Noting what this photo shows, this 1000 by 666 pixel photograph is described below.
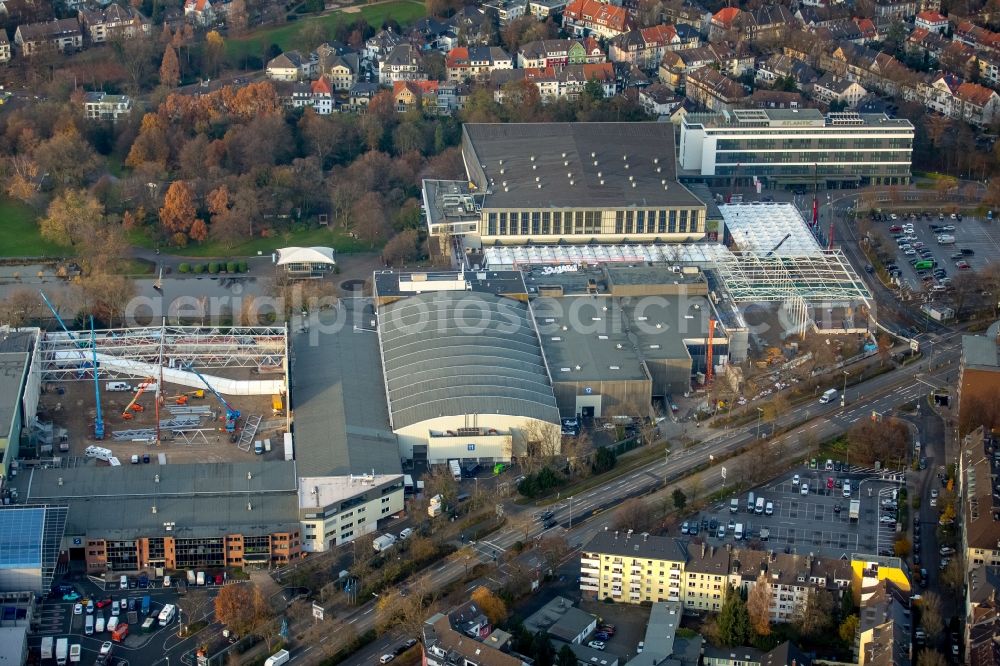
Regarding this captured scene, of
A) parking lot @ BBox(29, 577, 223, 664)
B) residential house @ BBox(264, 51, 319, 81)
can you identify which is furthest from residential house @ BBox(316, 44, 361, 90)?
parking lot @ BBox(29, 577, 223, 664)

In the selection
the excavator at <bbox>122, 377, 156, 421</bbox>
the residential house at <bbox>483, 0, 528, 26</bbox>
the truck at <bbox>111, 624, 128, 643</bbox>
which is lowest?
the truck at <bbox>111, 624, 128, 643</bbox>

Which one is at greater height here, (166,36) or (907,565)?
(166,36)

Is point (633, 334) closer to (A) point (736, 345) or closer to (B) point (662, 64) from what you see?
(A) point (736, 345)

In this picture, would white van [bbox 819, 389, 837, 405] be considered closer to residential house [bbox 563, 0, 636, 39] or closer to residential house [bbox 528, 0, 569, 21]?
residential house [bbox 563, 0, 636, 39]

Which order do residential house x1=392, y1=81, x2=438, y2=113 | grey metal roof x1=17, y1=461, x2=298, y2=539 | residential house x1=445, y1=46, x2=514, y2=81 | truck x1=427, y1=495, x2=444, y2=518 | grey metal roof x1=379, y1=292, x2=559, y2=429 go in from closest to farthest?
grey metal roof x1=17, y1=461, x2=298, y2=539
truck x1=427, y1=495, x2=444, y2=518
grey metal roof x1=379, y1=292, x2=559, y2=429
residential house x1=392, y1=81, x2=438, y2=113
residential house x1=445, y1=46, x2=514, y2=81

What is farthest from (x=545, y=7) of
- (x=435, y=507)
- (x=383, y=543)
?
(x=383, y=543)

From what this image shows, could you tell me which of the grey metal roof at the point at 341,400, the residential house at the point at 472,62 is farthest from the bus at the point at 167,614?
the residential house at the point at 472,62

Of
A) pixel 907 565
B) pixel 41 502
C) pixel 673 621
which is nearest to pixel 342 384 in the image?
pixel 41 502
